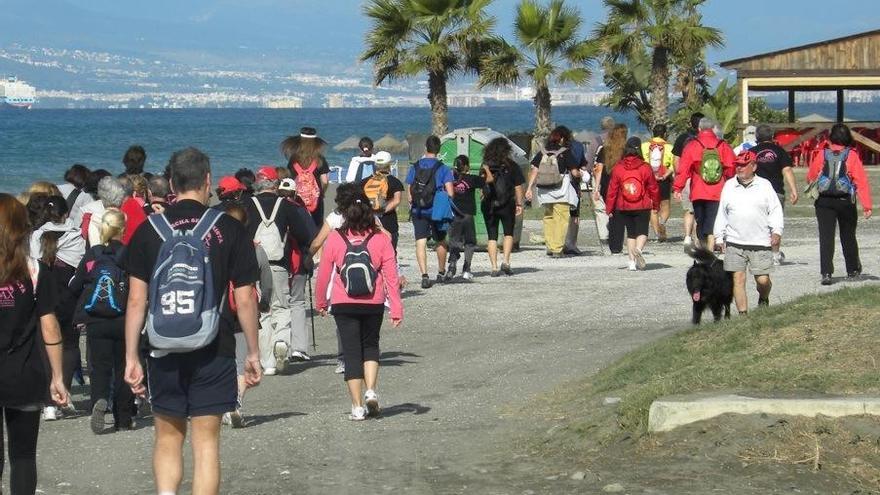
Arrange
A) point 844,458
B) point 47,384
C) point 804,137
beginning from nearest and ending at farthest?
point 47,384, point 844,458, point 804,137

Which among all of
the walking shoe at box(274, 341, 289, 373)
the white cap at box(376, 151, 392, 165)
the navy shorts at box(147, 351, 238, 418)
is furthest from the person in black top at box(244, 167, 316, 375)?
the navy shorts at box(147, 351, 238, 418)

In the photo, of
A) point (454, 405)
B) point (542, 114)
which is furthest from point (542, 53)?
point (454, 405)

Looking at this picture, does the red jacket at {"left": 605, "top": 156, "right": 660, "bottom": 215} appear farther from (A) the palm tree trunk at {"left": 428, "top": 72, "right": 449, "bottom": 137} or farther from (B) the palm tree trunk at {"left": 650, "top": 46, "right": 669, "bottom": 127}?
(B) the palm tree trunk at {"left": 650, "top": 46, "right": 669, "bottom": 127}

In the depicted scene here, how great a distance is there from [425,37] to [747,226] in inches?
973

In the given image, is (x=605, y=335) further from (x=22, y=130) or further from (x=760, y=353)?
(x=22, y=130)

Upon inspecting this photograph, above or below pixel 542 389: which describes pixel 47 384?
above

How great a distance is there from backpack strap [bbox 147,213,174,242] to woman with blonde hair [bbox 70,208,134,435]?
3.47 metres

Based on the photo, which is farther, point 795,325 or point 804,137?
point 804,137

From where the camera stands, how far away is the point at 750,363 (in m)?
9.79

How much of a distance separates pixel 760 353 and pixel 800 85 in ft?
97.2

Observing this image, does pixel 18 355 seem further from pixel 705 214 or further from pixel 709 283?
pixel 705 214

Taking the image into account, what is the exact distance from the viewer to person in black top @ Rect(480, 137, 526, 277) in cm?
1788

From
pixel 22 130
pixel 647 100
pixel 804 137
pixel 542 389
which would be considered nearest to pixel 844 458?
pixel 542 389

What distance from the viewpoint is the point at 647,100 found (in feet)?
177
